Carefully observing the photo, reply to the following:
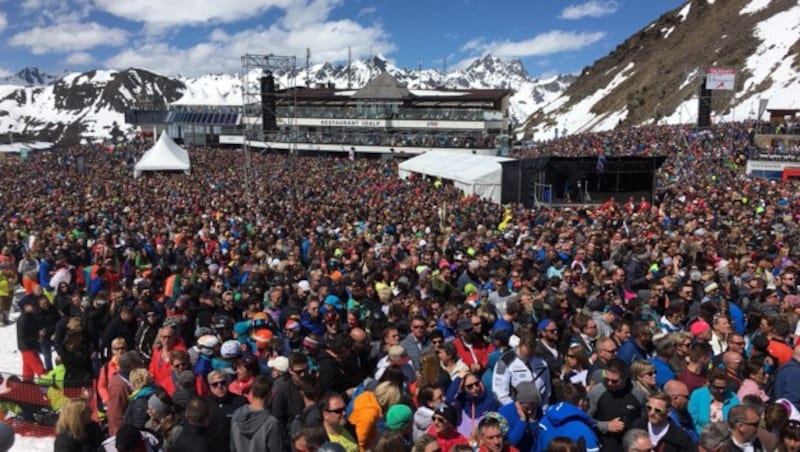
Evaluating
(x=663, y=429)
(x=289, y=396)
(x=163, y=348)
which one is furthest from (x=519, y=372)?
(x=163, y=348)

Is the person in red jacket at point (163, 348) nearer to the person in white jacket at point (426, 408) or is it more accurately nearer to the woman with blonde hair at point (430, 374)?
the woman with blonde hair at point (430, 374)

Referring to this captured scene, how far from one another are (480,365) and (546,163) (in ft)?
60.9

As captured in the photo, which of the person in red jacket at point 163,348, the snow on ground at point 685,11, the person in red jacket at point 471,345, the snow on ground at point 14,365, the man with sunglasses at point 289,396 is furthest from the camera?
the snow on ground at point 685,11

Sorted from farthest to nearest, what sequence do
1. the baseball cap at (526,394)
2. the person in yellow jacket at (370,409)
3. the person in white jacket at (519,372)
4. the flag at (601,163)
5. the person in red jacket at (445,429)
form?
→ the flag at (601,163)
the person in white jacket at (519,372)
the person in yellow jacket at (370,409)
the baseball cap at (526,394)
the person in red jacket at (445,429)

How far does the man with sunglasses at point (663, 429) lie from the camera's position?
3781 mm

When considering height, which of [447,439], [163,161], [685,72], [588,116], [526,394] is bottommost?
[447,439]

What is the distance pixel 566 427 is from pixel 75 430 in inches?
133

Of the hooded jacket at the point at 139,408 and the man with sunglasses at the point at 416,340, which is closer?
the hooded jacket at the point at 139,408

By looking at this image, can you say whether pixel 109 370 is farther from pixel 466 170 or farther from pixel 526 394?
pixel 466 170

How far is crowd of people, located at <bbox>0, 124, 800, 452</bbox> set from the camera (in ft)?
13.2

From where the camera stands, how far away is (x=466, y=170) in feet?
89.1

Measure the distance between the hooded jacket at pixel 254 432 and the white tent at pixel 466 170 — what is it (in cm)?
2070

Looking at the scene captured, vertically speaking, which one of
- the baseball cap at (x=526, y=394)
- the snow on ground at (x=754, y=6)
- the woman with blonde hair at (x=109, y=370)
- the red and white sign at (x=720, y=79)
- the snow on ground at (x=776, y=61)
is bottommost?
the woman with blonde hair at (x=109, y=370)

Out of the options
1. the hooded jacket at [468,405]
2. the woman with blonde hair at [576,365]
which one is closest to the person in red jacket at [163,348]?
the hooded jacket at [468,405]
